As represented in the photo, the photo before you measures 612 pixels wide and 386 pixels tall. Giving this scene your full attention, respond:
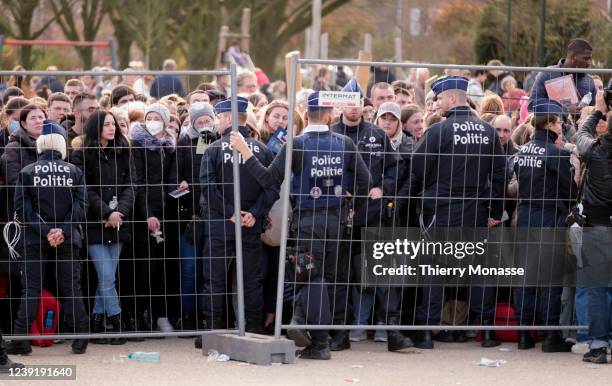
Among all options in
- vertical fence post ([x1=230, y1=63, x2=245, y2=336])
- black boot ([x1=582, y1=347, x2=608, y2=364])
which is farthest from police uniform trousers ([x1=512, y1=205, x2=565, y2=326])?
vertical fence post ([x1=230, y1=63, x2=245, y2=336])

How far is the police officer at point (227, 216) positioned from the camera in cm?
925

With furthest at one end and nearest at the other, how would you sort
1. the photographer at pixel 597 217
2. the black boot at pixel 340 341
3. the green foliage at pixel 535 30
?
the green foliage at pixel 535 30, the black boot at pixel 340 341, the photographer at pixel 597 217

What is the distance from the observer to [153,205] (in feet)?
32.3

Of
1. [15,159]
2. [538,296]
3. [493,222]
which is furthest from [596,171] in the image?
[15,159]

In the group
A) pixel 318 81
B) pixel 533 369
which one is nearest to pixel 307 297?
pixel 533 369

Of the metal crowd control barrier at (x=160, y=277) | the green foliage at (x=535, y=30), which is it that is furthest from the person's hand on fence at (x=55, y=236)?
the green foliage at (x=535, y=30)

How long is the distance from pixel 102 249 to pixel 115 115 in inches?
43.2

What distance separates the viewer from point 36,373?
329 inches

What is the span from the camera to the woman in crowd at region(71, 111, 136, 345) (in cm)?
938

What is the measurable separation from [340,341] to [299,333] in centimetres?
61

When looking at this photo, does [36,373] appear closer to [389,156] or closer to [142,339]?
[142,339]

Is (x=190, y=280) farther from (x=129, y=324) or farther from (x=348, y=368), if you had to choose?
(x=348, y=368)

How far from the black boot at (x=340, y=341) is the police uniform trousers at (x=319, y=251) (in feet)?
1.45

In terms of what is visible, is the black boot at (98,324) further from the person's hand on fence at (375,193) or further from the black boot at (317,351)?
the person's hand on fence at (375,193)
